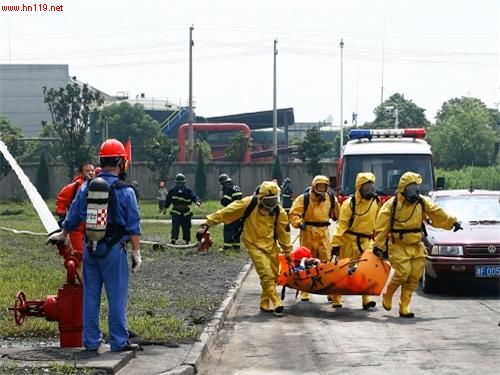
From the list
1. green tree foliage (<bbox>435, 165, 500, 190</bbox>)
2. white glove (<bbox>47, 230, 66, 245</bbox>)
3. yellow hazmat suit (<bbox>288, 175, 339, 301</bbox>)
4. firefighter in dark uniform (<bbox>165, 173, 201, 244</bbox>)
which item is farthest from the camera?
green tree foliage (<bbox>435, 165, 500, 190</bbox>)

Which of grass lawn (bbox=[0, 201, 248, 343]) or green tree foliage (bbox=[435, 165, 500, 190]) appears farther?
green tree foliage (bbox=[435, 165, 500, 190])

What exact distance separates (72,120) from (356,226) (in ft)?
134

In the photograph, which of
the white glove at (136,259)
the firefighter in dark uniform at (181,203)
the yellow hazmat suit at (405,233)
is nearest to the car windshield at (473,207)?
the yellow hazmat suit at (405,233)

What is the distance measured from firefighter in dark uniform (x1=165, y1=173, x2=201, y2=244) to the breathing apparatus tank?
1374cm

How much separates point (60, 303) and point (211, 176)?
5218 cm

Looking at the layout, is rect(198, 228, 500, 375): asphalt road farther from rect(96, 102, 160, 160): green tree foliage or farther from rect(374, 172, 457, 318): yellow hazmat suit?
rect(96, 102, 160, 160): green tree foliage

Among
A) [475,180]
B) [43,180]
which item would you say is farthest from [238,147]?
[475,180]

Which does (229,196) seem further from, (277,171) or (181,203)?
(277,171)

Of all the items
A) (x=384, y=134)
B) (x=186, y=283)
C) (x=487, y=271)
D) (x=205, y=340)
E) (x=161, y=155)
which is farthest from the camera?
(x=161, y=155)

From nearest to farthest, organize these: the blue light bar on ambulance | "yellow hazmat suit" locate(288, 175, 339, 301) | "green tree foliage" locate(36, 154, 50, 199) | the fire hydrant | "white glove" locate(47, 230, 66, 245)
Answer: the fire hydrant
"white glove" locate(47, 230, 66, 245)
"yellow hazmat suit" locate(288, 175, 339, 301)
the blue light bar on ambulance
"green tree foliage" locate(36, 154, 50, 199)

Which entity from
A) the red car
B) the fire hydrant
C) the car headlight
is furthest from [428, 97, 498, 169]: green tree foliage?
the fire hydrant

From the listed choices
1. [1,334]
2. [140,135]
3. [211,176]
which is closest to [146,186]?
[211,176]

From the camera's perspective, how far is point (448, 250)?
13984 millimetres

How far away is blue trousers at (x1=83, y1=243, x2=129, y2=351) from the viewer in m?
8.66
